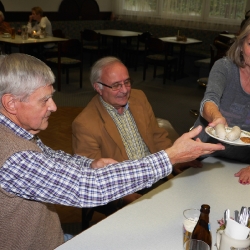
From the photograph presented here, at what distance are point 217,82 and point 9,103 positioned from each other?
1179mm

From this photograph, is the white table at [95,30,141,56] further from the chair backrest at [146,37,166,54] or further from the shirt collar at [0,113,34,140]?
the shirt collar at [0,113,34,140]

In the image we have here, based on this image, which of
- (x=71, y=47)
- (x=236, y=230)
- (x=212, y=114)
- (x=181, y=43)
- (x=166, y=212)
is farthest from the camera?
(x=181, y=43)

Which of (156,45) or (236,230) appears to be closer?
(236,230)

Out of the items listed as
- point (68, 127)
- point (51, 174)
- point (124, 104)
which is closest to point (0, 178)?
point (51, 174)

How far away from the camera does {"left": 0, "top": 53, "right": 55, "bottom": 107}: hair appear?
126cm

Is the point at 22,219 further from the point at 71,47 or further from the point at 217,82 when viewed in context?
the point at 71,47

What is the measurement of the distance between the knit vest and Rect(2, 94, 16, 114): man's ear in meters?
0.07

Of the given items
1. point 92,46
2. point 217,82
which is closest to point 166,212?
point 217,82

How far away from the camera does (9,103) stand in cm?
128

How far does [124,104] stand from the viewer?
7.48 feet

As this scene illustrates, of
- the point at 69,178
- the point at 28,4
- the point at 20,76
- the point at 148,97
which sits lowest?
the point at 148,97

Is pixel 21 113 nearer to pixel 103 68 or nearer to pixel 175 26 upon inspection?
pixel 103 68

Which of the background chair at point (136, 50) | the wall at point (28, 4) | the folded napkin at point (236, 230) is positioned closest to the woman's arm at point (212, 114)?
the folded napkin at point (236, 230)

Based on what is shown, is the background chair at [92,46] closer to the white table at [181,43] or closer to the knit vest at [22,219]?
the white table at [181,43]
